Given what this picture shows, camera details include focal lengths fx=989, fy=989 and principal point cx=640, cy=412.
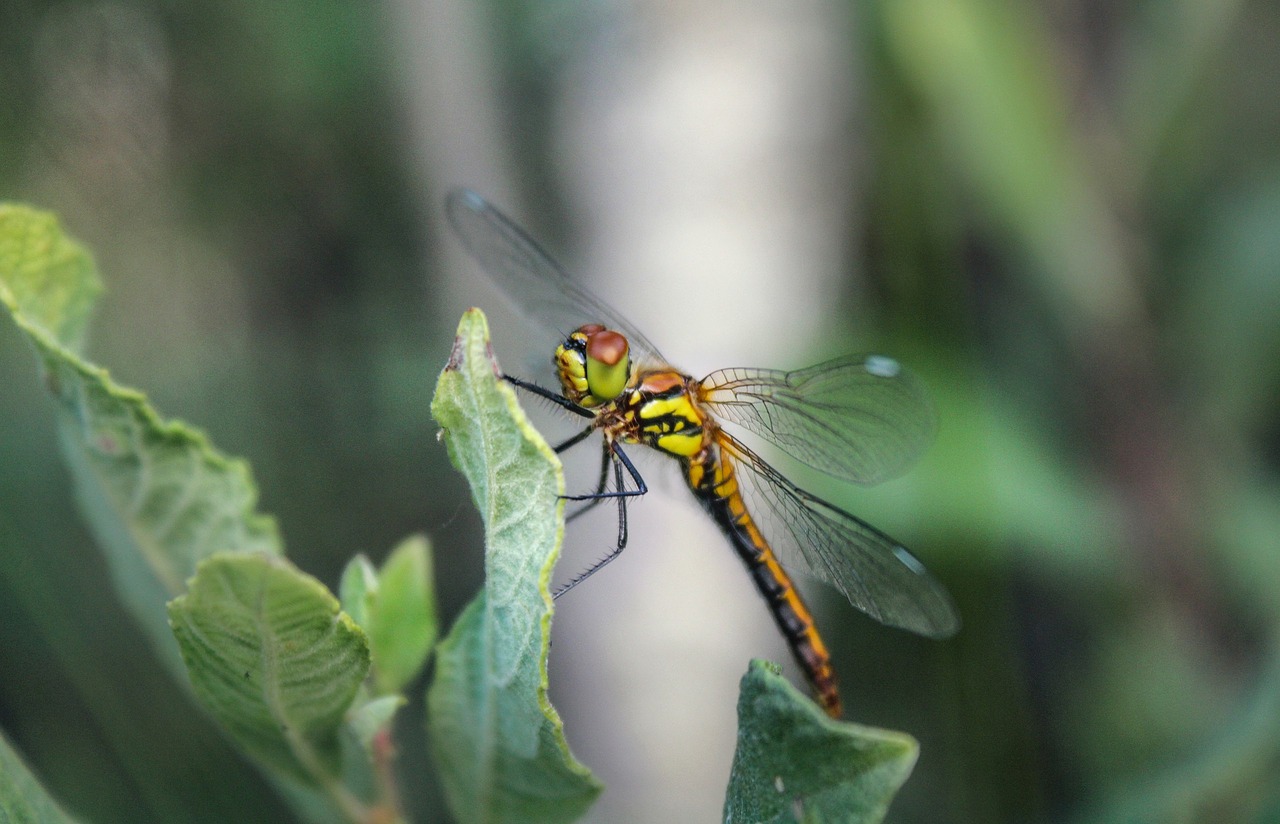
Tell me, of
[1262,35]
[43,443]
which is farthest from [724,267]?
[1262,35]

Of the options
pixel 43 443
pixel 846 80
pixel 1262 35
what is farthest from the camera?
pixel 1262 35

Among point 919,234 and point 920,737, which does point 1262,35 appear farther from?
point 920,737

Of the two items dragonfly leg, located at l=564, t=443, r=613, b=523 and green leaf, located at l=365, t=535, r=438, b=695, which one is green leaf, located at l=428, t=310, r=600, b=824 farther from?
dragonfly leg, located at l=564, t=443, r=613, b=523

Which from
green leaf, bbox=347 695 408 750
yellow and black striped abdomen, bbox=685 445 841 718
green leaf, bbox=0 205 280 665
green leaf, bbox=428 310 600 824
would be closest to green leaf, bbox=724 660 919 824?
green leaf, bbox=428 310 600 824

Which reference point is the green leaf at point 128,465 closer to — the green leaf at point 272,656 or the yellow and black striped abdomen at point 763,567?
the green leaf at point 272,656

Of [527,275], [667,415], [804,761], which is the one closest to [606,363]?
[667,415]

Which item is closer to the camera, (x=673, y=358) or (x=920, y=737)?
(x=673, y=358)

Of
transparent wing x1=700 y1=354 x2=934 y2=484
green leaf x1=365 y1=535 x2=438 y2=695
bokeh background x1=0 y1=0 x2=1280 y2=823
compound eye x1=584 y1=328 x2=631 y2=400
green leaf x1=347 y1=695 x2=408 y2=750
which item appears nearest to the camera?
green leaf x1=347 y1=695 x2=408 y2=750
